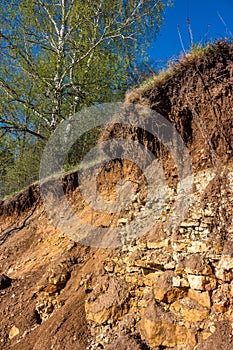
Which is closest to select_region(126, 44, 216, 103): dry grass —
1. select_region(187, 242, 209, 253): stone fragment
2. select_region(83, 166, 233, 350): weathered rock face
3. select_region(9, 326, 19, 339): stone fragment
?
select_region(83, 166, 233, 350): weathered rock face

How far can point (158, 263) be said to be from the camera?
3.96 m

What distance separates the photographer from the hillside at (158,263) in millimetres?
3404

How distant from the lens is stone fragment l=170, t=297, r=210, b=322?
3.28 meters

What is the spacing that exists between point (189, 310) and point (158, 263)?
0.72m

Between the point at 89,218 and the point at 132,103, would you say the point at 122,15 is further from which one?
the point at 89,218

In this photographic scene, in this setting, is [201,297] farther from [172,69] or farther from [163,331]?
[172,69]

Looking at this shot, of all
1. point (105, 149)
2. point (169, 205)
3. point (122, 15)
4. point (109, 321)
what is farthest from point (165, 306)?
point (122, 15)

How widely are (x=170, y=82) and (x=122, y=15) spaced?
710 cm

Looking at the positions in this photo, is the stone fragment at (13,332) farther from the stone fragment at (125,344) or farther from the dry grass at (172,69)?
the dry grass at (172,69)

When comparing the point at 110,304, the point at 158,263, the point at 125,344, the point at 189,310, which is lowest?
the point at 125,344

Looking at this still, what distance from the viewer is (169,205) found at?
189 inches

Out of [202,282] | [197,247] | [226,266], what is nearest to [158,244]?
[197,247]

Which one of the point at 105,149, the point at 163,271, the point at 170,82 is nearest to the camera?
the point at 163,271

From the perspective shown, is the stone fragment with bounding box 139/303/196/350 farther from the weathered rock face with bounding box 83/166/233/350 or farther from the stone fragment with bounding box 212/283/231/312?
the stone fragment with bounding box 212/283/231/312
